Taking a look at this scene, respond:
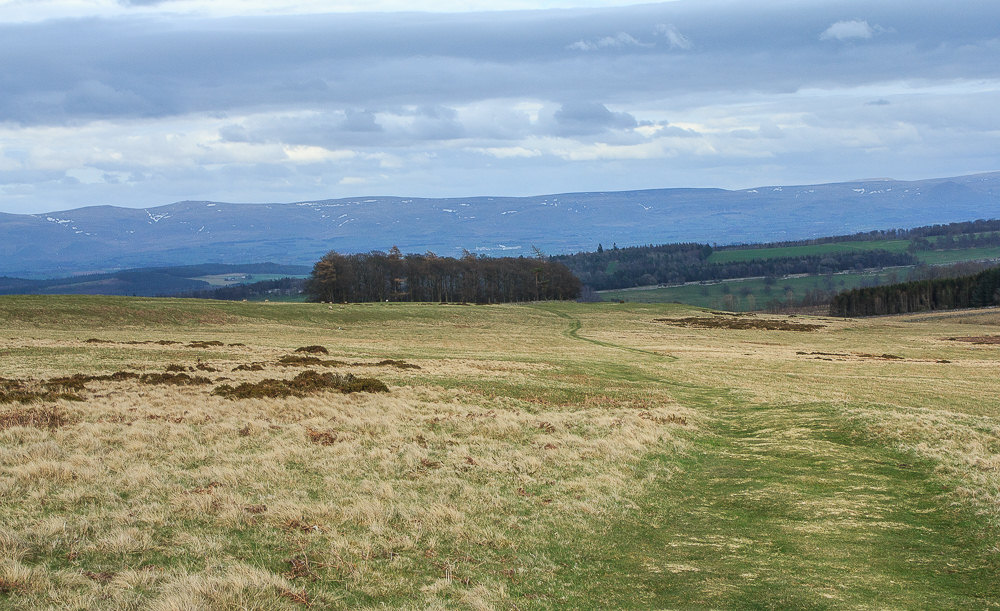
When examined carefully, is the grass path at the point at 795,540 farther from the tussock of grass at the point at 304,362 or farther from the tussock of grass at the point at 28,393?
the tussock of grass at the point at 304,362

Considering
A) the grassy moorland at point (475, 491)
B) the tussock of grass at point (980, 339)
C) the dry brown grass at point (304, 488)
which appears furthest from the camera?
the tussock of grass at point (980, 339)

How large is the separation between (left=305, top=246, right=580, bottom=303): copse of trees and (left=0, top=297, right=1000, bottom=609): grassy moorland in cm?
9765

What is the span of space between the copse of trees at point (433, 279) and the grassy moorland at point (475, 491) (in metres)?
97.6

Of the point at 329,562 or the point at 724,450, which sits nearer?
the point at 329,562

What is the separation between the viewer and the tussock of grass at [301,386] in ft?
76.7

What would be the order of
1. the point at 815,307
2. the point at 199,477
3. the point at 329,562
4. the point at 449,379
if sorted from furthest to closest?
1. the point at 815,307
2. the point at 449,379
3. the point at 199,477
4. the point at 329,562

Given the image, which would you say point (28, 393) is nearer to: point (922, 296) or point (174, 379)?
point (174, 379)

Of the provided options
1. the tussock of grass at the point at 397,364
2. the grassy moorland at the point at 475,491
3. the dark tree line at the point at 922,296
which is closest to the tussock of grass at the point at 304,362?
the grassy moorland at the point at 475,491

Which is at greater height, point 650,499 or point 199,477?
point 199,477

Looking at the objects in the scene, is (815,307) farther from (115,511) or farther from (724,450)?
(115,511)

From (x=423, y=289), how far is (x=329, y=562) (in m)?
141

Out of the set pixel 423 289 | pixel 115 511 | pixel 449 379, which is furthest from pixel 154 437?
pixel 423 289

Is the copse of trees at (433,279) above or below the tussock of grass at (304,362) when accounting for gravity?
above

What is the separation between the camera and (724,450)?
20281 mm
